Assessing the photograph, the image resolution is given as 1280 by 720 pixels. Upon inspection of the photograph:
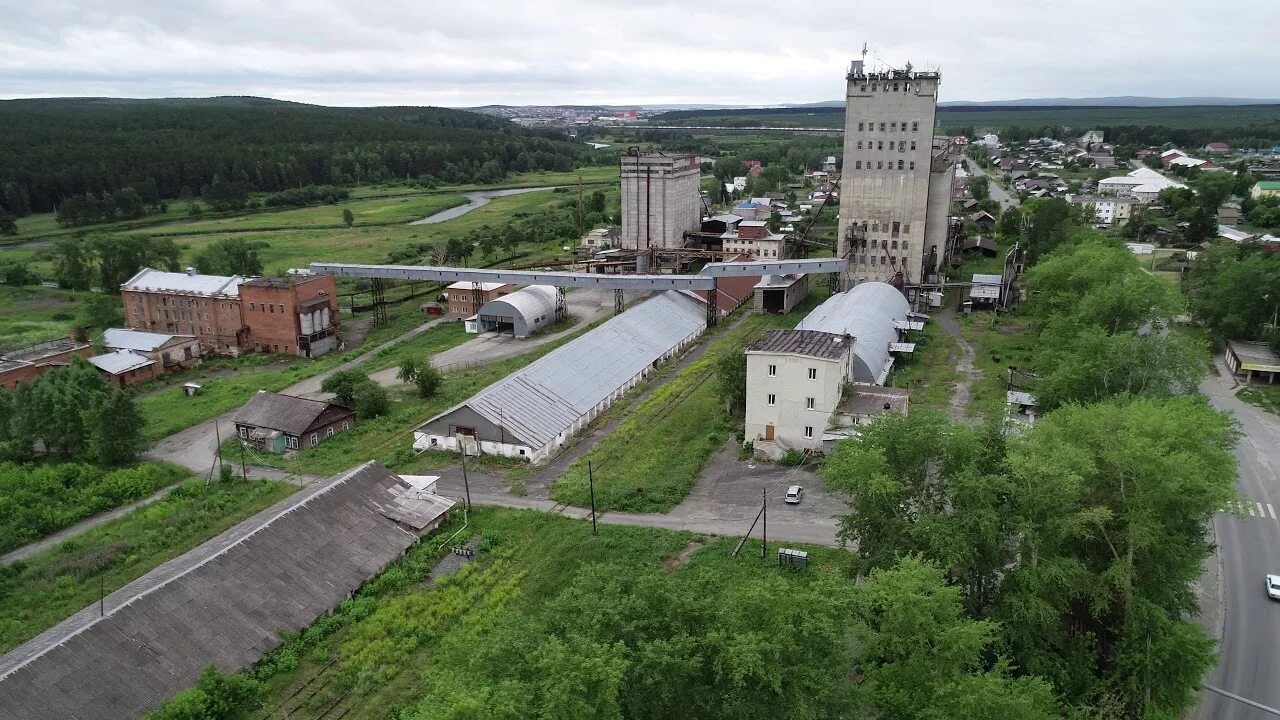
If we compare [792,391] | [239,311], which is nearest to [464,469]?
[792,391]

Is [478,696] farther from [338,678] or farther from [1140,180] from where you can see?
[1140,180]

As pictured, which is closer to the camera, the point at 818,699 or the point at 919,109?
the point at 818,699

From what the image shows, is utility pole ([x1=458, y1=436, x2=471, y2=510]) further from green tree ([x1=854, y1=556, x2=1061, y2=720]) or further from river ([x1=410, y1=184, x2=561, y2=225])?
A: river ([x1=410, y1=184, x2=561, y2=225])

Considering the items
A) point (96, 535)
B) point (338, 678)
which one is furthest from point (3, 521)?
point (338, 678)

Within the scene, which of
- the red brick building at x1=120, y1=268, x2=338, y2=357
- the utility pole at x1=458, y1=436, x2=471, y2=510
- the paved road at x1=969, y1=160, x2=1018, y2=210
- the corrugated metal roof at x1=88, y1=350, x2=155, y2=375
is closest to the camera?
the utility pole at x1=458, y1=436, x2=471, y2=510

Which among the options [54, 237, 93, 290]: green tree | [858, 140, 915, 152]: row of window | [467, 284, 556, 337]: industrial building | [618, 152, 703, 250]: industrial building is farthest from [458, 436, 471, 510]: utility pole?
[54, 237, 93, 290]: green tree

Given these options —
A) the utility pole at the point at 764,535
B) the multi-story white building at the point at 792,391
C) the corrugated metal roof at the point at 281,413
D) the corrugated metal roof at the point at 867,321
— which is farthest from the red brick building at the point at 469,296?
the utility pole at the point at 764,535

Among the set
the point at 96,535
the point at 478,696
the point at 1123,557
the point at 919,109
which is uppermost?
the point at 919,109

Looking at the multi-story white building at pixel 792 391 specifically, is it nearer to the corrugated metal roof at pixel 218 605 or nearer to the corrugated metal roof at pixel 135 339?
the corrugated metal roof at pixel 218 605
